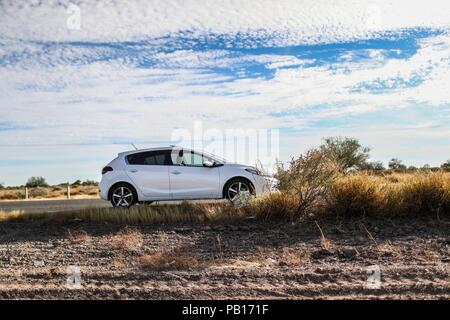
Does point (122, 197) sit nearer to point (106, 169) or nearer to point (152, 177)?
point (106, 169)

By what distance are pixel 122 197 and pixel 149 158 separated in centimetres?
124

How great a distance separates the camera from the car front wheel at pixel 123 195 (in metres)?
14.6

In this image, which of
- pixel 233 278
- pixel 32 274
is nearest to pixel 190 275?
pixel 233 278

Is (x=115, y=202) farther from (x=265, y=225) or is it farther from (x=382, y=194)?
(x=382, y=194)

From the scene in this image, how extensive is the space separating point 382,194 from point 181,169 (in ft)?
17.1

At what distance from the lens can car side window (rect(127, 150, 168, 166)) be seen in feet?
48.1

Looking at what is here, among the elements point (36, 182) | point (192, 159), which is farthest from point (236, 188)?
point (36, 182)

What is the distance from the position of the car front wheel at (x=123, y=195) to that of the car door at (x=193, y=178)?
1.07m

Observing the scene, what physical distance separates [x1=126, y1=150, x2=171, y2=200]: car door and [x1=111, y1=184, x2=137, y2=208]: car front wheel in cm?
27

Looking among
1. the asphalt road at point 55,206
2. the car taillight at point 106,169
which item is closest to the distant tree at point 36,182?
the asphalt road at point 55,206

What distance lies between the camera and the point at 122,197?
1462cm

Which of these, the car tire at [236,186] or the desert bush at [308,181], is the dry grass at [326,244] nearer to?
the desert bush at [308,181]
